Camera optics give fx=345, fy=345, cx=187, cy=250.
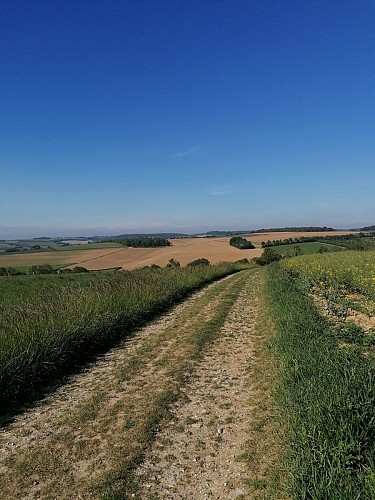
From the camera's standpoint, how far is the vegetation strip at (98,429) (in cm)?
358

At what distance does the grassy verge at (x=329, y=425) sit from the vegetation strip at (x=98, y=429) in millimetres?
1725

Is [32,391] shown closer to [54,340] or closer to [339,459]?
[54,340]

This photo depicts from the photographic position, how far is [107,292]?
12.4 meters

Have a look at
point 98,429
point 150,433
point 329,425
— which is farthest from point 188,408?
point 329,425

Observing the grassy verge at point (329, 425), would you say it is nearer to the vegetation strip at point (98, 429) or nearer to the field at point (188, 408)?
the field at point (188, 408)

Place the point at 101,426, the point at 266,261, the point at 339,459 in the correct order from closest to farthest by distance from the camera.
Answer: the point at 339,459 < the point at 101,426 < the point at 266,261

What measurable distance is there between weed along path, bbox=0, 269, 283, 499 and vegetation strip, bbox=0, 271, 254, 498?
1 centimetres

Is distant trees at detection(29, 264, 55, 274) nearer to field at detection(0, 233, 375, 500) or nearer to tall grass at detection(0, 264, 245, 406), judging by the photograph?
tall grass at detection(0, 264, 245, 406)

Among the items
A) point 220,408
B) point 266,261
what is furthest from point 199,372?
point 266,261

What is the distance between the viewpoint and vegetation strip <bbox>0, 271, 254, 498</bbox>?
358 centimetres

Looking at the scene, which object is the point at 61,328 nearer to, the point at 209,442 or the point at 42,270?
the point at 209,442

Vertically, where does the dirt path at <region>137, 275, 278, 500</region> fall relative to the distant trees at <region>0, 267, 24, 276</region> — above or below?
above

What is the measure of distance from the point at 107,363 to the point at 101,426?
282cm

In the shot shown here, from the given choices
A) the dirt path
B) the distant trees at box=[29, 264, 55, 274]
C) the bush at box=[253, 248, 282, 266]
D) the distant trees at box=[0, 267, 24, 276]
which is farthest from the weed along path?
the distant trees at box=[29, 264, 55, 274]
